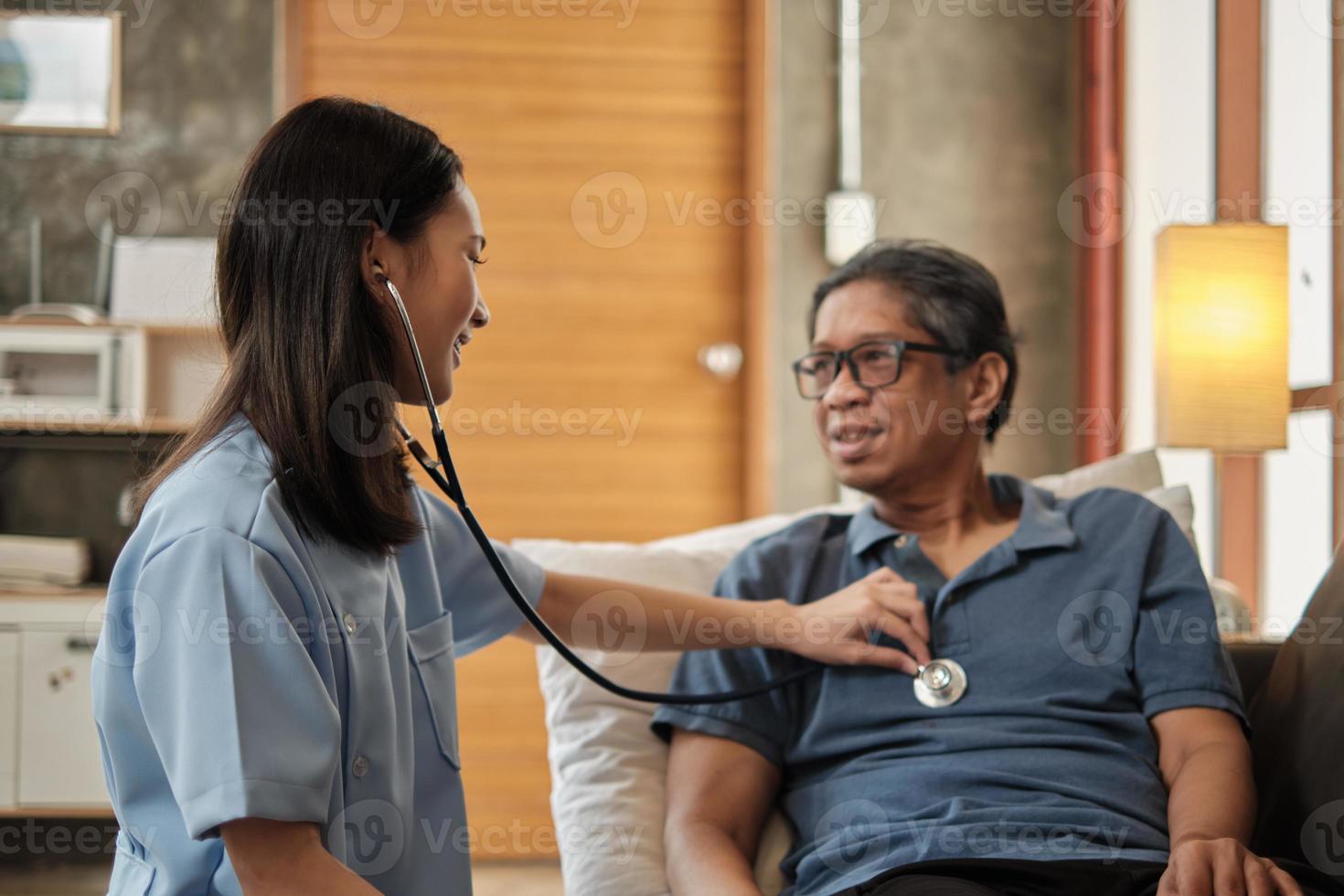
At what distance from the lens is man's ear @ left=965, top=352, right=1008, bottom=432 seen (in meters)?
1.55

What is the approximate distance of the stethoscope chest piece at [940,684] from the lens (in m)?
1.32

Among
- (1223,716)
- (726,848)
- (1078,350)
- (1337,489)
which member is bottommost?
(726,848)

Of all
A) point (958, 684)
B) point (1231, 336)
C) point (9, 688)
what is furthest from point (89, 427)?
point (1231, 336)

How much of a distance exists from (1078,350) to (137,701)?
2.62m

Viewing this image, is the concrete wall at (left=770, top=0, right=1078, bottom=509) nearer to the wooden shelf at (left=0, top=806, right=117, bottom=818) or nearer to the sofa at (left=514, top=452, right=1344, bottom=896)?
the sofa at (left=514, top=452, right=1344, bottom=896)

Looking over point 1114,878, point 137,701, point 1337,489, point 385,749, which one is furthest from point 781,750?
point 1337,489

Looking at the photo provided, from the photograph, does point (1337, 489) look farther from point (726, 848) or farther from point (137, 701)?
point (137, 701)

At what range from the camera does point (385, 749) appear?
100 centimetres

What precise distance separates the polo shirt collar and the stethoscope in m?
0.18
